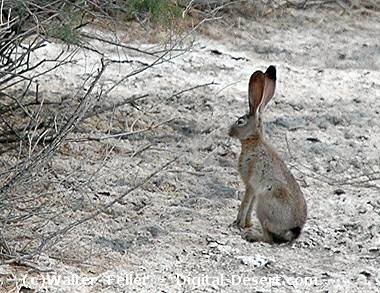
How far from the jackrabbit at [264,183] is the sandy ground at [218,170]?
114 mm

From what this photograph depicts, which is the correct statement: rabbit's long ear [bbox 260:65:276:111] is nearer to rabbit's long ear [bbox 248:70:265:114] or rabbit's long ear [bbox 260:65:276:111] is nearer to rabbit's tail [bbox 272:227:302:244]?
rabbit's long ear [bbox 248:70:265:114]

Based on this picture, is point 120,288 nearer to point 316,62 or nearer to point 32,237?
point 32,237

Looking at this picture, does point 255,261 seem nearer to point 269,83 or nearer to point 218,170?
point 269,83

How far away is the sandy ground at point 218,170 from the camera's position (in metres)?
5.45

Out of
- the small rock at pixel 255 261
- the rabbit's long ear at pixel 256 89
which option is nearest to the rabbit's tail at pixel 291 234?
the small rock at pixel 255 261

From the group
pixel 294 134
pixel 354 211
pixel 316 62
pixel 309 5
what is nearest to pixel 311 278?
pixel 354 211

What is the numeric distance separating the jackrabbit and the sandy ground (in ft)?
0.37

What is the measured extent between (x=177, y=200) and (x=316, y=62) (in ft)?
12.0

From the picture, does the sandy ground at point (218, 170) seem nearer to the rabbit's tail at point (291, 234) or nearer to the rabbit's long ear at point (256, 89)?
the rabbit's tail at point (291, 234)

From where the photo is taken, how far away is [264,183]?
20.1 ft

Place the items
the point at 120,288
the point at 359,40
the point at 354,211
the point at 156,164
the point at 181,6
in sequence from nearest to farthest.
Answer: the point at 120,288, the point at 354,211, the point at 156,164, the point at 181,6, the point at 359,40

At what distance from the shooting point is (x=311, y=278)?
17.9 ft

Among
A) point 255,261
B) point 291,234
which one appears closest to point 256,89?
point 291,234

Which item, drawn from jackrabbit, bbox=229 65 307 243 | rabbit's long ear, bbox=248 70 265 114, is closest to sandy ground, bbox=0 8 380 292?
jackrabbit, bbox=229 65 307 243
